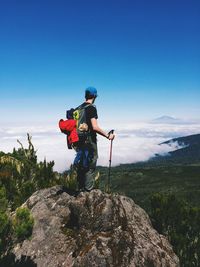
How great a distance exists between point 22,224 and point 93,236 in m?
1.88

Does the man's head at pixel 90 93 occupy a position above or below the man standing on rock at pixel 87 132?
above

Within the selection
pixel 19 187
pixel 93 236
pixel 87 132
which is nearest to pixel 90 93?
pixel 87 132

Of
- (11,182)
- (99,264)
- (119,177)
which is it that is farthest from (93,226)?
(119,177)

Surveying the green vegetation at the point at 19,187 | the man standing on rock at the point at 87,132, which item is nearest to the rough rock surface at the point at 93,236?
the green vegetation at the point at 19,187

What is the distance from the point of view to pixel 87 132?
9.91 meters

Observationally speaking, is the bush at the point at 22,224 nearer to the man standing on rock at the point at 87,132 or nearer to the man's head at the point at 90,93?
the man standing on rock at the point at 87,132

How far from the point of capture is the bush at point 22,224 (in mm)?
9401

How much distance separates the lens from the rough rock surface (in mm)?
9133

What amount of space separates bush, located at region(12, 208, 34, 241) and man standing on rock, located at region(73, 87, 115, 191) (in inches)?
73.6

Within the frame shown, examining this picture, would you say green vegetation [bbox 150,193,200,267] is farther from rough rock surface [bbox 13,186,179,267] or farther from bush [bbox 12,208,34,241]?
bush [bbox 12,208,34,241]

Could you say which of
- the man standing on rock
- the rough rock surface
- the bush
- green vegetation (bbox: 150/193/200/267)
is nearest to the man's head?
the man standing on rock

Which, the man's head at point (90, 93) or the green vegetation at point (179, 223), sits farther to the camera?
the green vegetation at point (179, 223)

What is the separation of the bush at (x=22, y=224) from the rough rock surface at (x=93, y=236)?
53cm

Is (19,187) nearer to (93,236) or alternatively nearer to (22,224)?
(22,224)
